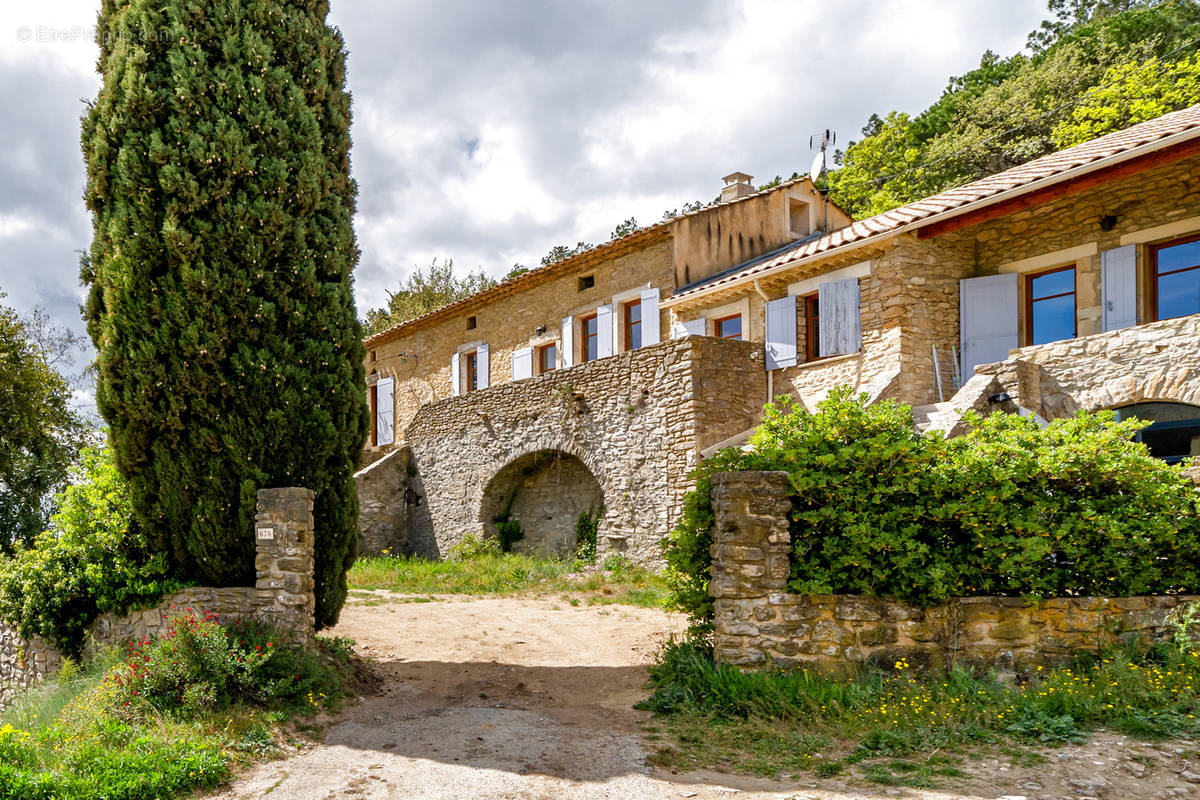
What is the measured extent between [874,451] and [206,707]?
17.7 ft

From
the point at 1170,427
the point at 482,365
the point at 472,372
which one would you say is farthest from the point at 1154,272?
the point at 472,372

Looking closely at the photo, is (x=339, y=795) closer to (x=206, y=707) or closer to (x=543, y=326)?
(x=206, y=707)

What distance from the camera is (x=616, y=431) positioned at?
14.3 m

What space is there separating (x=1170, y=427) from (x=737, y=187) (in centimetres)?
1009

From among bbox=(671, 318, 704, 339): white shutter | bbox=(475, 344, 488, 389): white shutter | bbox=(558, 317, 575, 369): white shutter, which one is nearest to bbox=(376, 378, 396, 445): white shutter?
bbox=(475, 344, 488, 389): white shutter

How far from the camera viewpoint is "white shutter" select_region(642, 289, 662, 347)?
52.2 feet

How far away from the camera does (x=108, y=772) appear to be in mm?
4820

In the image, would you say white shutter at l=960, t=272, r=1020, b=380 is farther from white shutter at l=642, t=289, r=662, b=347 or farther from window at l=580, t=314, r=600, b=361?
window at l=580, t=314, r=600, b=361

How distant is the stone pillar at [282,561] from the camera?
6.78 m

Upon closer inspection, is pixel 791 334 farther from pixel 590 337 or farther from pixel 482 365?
pixel 482 365

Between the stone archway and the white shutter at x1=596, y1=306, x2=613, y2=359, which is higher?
the white shutter at x1=596, y1=306, x2=613, y2=359

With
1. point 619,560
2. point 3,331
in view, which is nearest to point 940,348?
point 619,560

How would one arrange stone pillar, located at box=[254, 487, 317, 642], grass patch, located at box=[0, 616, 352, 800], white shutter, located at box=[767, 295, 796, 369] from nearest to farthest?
1. grass patch, located at box=[0, 616, 352, 800]
2. stone pillar, located at box=[254, 487, 317, 642]
3. white shutter, located at box=[767, 295, 796, 369]

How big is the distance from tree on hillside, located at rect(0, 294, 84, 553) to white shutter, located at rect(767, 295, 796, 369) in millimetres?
13524
